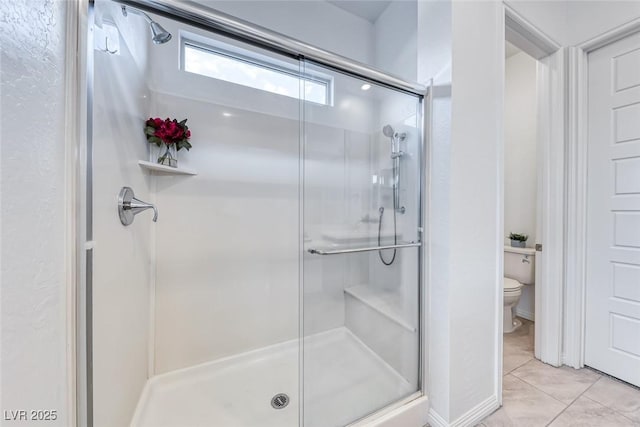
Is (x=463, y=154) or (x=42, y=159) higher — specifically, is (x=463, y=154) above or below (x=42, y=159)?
above

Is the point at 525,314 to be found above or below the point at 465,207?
below

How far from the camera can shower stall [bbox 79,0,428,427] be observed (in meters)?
1.00

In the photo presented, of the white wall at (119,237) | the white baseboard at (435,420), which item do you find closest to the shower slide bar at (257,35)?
the white wall at (119,237)

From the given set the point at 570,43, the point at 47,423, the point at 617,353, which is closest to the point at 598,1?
the point at 570,43

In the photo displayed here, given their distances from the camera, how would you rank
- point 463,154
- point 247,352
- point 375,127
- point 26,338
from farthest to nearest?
point 247,352, point 375,127, point 463,154, point 26,338

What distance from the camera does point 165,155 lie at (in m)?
1.48

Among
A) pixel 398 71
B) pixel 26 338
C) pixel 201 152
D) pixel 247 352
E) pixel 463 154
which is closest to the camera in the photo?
pixel 26 338

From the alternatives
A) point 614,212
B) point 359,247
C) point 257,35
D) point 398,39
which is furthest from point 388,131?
point 614,212

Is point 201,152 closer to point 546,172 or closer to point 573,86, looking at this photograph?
point 546,172

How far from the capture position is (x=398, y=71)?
6.49 ft

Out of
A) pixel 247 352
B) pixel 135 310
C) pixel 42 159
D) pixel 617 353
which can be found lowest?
pixel 247 352

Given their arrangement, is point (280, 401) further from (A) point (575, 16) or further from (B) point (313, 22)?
(A) point (575, 16)

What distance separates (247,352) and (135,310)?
2.72 ft

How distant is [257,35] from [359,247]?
1093mm
